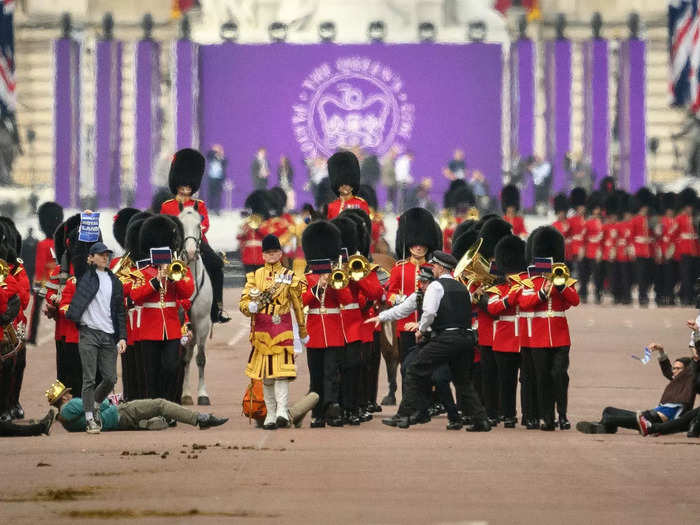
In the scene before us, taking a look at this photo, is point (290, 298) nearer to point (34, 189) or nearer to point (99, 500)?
point (99, 500)

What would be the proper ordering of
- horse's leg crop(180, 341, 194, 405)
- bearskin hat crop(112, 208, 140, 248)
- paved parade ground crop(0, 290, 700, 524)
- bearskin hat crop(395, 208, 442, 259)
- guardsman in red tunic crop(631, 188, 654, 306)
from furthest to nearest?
1. guardsman in red tunic crop(631, 188, 654, 306)
2. bearskin hat crop(112, 208, 140, 248)
3. horse's leg crop(180, 341, 194, 405)
4. bearskin hat crop(395, 208, 442, 259)
5. paved parade ground crop(0, 290, 700, 524)

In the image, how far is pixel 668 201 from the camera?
27.9 meters

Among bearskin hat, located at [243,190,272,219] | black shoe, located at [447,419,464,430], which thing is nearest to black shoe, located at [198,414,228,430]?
black shoe, located at [447,419,464,430]

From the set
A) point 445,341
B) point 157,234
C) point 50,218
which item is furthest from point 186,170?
point 445,341

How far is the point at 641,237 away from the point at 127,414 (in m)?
14.7

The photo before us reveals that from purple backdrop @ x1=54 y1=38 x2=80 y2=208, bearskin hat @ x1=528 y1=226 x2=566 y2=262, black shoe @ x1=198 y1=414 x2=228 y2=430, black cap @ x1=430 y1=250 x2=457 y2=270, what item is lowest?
black shoe @ x1=198 y1=414 x2=228 y2=430

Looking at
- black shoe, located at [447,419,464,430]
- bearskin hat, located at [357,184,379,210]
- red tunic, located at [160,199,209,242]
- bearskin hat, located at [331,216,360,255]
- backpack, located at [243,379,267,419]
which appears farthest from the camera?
bearskin hat, located at [357,184,379,210]

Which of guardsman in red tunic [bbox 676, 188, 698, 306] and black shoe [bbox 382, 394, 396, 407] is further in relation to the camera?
guardsman in red tunic [bbox 676, 188, 698, 306]

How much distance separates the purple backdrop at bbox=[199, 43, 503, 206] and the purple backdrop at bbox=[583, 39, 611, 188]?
68.0 inches

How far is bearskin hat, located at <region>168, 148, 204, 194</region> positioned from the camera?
17203 mm

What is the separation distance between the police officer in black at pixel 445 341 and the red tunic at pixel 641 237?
1369 cm

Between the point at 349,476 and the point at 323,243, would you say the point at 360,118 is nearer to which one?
the point at 323,243

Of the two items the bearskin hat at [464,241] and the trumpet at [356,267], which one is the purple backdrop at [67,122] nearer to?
the bearskin hat at [464,241]

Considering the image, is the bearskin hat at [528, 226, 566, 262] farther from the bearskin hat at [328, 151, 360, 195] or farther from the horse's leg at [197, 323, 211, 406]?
the bearskin hat at [328, 151, 360, 195]
